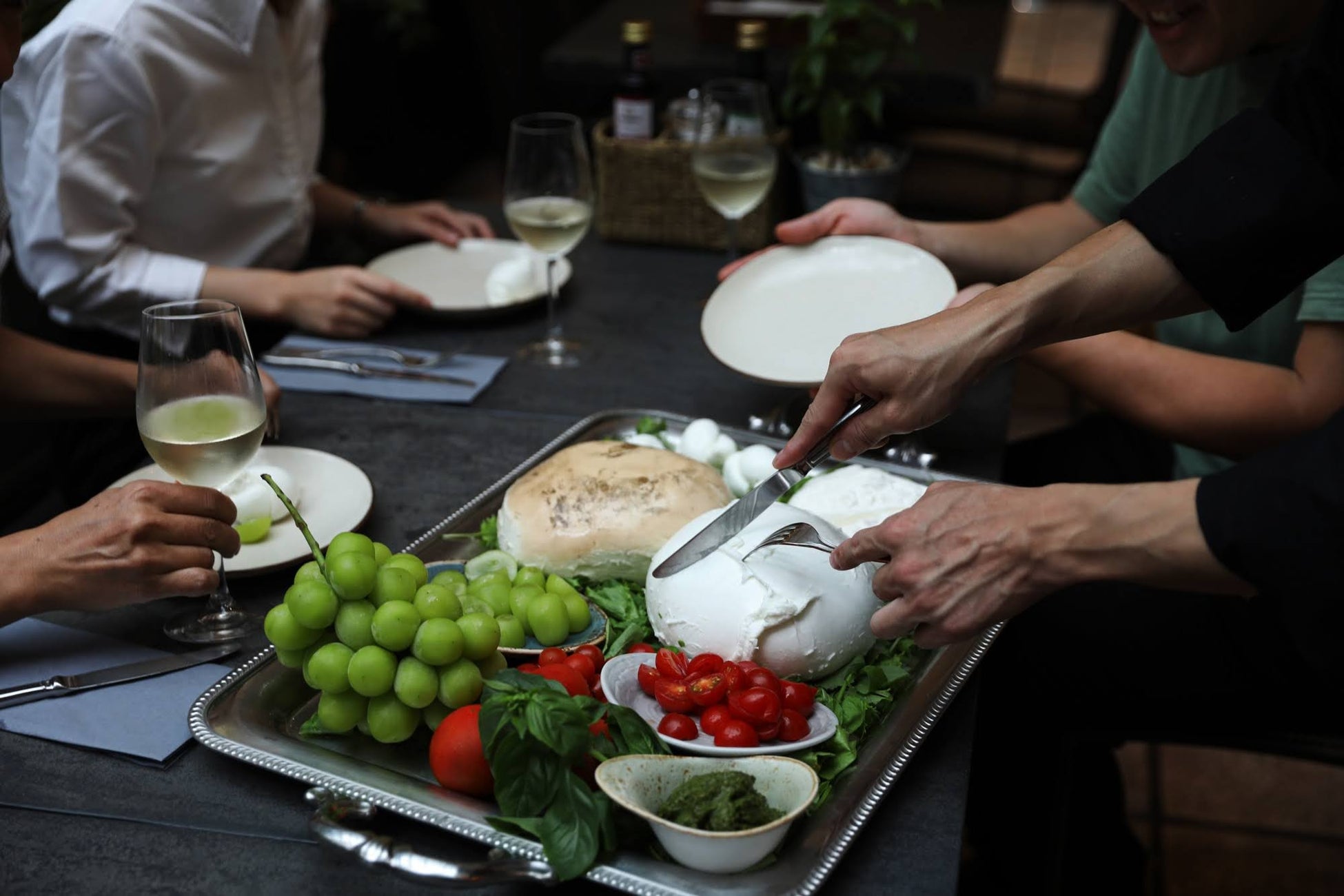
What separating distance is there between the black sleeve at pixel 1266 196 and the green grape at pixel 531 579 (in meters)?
0.69

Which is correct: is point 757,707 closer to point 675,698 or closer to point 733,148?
point 675,698

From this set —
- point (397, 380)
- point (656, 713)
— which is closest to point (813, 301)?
point (397, 380)

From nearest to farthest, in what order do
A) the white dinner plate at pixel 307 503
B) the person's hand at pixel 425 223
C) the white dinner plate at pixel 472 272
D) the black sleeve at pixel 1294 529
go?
the black sleeve at pixel 1294 529 → the white dinner plate at pixel 307 503 → the white dinner plate at pixel 472 272 → the person's hand at pixel 425 223

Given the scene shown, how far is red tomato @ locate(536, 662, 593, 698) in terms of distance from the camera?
3.02ft

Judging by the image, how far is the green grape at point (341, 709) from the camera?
3.08 ft

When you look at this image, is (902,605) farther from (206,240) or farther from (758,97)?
(206,240)

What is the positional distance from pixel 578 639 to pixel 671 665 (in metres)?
0.13

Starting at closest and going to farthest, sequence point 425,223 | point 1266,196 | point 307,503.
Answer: point 1266,196 < point 307,503 < point 425,223

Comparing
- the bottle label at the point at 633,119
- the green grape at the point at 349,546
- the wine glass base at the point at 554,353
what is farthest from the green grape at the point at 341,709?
the bottle label at the point at 633,119

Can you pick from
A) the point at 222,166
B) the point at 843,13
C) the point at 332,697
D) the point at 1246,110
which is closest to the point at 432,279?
the point at 222,166

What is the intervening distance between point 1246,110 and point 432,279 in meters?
1.35

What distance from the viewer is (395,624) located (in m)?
0.90

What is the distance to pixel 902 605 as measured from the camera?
3.10 feet

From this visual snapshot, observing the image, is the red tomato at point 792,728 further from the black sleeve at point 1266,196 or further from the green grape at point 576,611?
the black sleeve at point 1266,196
